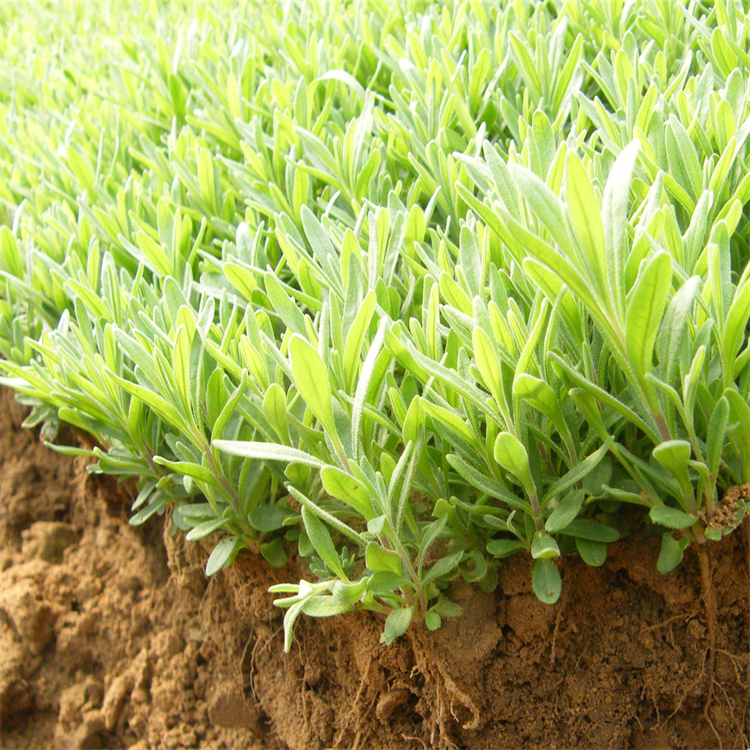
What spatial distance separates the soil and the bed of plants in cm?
11

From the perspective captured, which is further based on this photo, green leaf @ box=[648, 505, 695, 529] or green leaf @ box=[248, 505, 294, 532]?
green leaf @ box=[248, 505, 294, 532]

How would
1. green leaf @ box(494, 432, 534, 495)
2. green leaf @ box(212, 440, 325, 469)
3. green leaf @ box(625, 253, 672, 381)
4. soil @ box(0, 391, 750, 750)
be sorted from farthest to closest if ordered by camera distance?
soil @ box(0, 391, 750, 750) → green leaf @ box(212, 440, 325, 469) → green leaf @ box(494, 432, 534, 495) → green leaf @ box(625, 253, 672, 381)

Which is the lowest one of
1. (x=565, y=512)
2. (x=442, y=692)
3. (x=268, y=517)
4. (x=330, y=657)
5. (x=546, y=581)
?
(x=330, y=657)

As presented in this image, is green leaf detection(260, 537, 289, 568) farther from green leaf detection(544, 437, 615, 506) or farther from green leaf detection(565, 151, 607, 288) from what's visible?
green leaf detection(565, 151, 607, 288)

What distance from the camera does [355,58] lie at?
2.32 m

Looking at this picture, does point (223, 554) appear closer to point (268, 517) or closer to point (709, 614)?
point (268, 517)

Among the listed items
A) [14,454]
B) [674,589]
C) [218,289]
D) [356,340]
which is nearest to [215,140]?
[218,289]

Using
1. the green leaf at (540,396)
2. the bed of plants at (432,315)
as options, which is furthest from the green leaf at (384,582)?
the green leaf at (540,396)

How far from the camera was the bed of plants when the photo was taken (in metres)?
1.08

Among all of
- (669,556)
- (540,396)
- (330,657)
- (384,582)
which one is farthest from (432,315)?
(330,657)

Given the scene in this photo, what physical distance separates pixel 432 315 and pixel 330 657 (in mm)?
769

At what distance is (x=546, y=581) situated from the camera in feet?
3.87

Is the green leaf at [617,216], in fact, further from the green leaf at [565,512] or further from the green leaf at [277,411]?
the green leaf at [277,411]

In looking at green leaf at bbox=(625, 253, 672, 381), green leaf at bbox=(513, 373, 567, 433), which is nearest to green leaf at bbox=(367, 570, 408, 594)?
green leaf at bbox=(513, 373, 567, 433)
